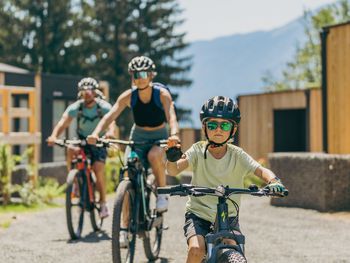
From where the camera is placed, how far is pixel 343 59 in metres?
14.5

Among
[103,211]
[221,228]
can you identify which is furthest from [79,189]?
[221,228]

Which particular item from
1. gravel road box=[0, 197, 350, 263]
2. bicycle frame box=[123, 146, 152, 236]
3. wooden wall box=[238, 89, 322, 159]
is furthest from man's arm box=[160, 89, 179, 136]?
wooden wall box=[238, 89, 322, 159]

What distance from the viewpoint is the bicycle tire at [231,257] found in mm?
3984

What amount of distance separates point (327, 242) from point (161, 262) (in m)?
2.39

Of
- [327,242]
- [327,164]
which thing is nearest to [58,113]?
[327,164]

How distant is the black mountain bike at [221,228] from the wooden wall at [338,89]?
10392mm

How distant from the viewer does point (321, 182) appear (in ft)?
38.3

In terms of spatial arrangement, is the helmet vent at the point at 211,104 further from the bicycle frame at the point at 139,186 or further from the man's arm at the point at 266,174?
the bicycle frame at the point at 139,186

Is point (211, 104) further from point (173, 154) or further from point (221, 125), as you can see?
point (173, 154)

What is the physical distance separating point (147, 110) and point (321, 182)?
5.29 m

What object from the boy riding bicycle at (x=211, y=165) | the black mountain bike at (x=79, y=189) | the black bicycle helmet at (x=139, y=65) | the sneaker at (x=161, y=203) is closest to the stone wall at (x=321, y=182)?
the black mountain bike at (x=79, y=189)

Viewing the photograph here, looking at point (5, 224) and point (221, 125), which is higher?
point (221, 125)

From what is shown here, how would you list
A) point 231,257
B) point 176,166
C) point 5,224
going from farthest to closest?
point 5,224
point 176,166
point 231,257

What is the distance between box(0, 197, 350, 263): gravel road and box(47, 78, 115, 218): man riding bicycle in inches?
29.6
